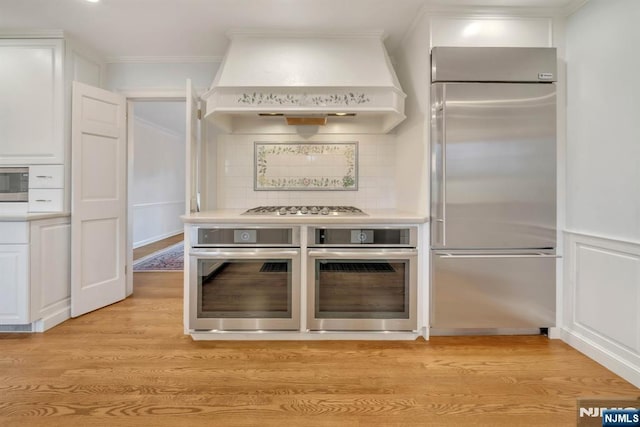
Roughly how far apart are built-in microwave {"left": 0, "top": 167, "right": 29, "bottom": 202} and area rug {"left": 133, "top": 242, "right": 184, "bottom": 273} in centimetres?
197

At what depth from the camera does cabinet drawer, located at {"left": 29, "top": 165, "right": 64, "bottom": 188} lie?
9.20 ft

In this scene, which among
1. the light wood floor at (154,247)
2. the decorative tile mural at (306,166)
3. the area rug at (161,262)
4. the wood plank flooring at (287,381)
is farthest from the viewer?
the light wood floor at (154,247)

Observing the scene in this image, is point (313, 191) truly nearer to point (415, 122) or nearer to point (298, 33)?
point (415, 122)

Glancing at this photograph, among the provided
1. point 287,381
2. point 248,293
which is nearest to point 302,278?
point 248,293

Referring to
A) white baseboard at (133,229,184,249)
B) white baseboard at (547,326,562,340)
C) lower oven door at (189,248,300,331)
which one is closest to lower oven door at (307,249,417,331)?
lower oven door at (189,248,300,331)

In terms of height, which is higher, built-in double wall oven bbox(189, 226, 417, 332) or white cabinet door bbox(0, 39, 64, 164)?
white cabinet door bbox(0, 39, 64, 164)

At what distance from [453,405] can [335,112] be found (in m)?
2.07

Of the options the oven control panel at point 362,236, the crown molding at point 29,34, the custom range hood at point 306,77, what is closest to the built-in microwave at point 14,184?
the crown molding at point 29,34

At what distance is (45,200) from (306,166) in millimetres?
2286

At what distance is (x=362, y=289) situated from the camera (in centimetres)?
239

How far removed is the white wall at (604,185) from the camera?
1.92 m

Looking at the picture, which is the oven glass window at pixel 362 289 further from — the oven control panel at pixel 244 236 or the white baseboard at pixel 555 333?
the white baseboard at pixel 555 333

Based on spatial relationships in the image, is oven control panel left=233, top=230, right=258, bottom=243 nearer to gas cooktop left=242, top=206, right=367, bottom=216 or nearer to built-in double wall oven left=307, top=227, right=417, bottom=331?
gas cooktop left=242, top=206, right=367, bottom=216

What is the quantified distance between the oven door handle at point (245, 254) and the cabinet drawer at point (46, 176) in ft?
4.90
